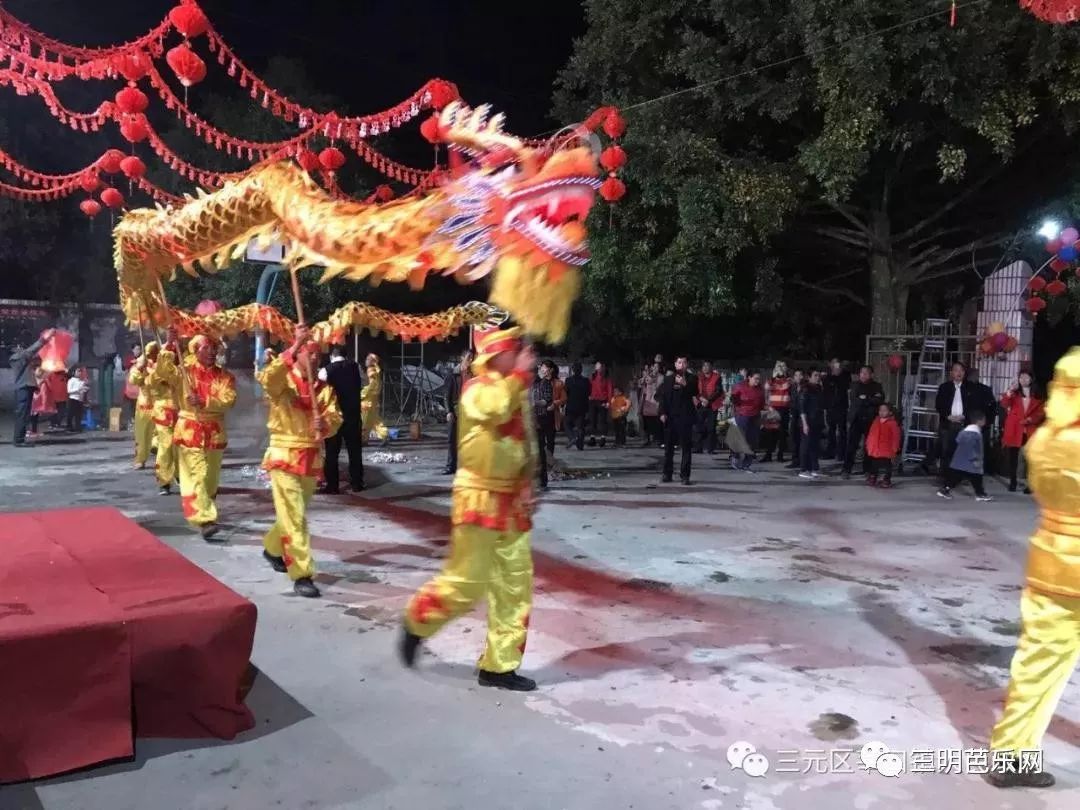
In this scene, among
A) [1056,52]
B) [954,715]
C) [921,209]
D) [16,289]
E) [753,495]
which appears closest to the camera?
[954,715]

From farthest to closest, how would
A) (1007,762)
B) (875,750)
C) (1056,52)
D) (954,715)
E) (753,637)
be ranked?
(1056,52), (753,637), (954,715), (875,750), (1007,762)

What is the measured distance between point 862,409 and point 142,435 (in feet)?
29.4

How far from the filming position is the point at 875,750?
11.3ft

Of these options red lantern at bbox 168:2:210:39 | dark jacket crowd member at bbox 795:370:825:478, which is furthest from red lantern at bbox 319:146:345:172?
dark jacket crowd member at bbox 795:370:825:478

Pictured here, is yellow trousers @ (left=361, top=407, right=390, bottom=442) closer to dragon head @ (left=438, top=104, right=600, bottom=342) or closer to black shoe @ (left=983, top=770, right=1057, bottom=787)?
dragon head @ (left=438, top=104, right=600, bottom=342)

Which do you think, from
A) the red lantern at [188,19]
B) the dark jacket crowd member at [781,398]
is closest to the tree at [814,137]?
the dark jacket crowd member at [781,398]

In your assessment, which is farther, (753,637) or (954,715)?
(753,637)

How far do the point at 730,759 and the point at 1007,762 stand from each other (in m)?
1.00

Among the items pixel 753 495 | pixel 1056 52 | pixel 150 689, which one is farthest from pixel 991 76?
pixel 150 689

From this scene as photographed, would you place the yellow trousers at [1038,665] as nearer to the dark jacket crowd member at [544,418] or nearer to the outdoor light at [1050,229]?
the dark jacket crowd member at [544,418]

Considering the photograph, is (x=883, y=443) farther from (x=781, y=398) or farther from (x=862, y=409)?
(x=781, y=398)

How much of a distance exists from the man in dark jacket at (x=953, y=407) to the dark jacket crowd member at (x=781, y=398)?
2.40 metres

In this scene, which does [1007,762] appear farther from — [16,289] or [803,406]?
[16,289]

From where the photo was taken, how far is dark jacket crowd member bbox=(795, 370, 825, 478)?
1126 cm
